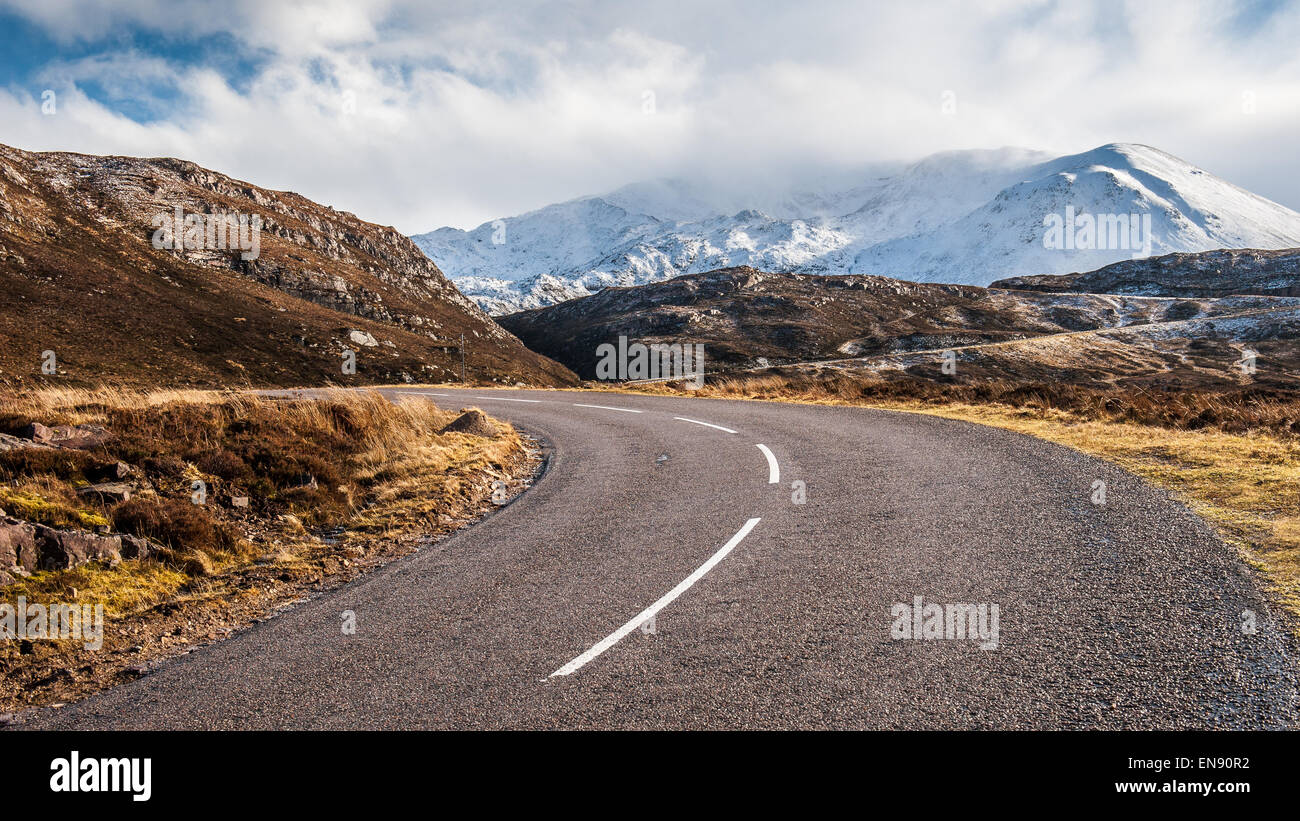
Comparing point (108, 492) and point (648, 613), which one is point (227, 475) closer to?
point (108, 492)

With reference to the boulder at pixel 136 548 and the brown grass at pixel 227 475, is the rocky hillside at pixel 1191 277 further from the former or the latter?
the boulder at pixel 136 548

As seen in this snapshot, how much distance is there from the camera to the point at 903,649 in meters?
4.06

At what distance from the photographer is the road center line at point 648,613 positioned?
13.3 ft

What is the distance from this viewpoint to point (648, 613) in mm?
4742

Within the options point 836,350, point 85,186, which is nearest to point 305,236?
point 85,186

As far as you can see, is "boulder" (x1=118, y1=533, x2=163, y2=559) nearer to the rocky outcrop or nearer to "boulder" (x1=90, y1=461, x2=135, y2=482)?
the rocky outcrop

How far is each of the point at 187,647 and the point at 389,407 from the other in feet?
29.0

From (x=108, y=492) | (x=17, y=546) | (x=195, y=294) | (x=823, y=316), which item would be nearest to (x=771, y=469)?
(x=108, y=492)

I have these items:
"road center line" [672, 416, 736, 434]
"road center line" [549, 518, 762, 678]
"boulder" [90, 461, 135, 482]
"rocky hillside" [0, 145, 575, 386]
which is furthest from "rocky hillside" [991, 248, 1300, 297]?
"boulder" [90, 461, 135, 482]

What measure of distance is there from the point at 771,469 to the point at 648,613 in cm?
546

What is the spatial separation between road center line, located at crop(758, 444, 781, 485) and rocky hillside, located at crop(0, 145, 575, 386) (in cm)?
5548

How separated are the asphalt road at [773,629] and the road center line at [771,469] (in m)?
0.83
